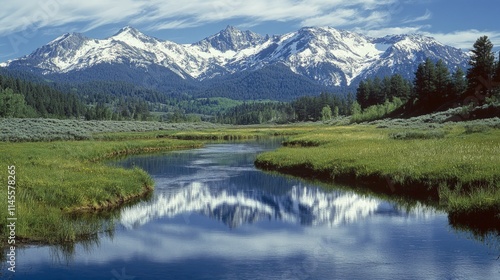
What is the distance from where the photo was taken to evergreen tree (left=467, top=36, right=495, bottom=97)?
101825 mm

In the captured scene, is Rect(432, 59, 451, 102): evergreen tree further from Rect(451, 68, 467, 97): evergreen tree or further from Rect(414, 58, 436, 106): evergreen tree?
Rect(451, 68, 467, 97): evergreen tree

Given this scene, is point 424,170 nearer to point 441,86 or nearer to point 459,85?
point 459,85

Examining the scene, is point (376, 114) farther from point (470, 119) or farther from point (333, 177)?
point (333, 177)

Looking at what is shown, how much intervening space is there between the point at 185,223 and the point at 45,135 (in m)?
62.1

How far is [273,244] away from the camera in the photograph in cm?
2289

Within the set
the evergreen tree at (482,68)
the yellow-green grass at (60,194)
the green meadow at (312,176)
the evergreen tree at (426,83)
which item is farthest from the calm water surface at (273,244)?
the evergreen tree at (426,83)

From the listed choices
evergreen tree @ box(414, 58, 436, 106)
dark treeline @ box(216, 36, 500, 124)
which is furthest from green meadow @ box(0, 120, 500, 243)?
evergreen tree @ box(414, 58, 436, 106)

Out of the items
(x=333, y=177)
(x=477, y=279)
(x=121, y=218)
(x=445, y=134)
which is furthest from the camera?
(x=445, y=134)

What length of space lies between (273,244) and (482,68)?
9591 cm

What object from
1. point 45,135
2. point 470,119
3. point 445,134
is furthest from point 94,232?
point 470,119

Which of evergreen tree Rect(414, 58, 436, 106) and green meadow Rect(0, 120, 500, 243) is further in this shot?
evergreen tree Rect(414, 58, 436, 106)

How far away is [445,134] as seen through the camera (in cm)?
5872

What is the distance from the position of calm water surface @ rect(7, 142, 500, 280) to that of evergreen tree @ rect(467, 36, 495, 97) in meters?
80.6

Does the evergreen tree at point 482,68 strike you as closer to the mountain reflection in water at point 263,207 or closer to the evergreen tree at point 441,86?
the evergreen tree at point 441,86
